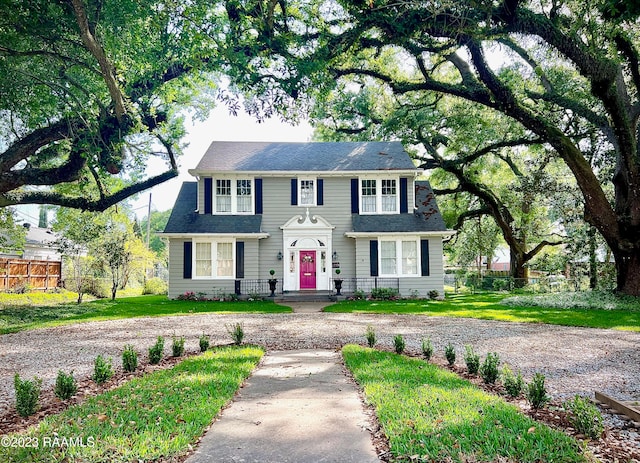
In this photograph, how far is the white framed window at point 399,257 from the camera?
2023 centimetres

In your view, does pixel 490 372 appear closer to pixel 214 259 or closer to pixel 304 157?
pixel 214 259

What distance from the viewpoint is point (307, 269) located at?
67.2 ft

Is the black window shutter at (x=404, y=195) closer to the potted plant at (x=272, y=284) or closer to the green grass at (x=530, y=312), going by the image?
the green grass at (x=530, y=312)

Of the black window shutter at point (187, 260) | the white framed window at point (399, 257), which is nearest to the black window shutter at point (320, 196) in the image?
the white framed window at point (399, 257)

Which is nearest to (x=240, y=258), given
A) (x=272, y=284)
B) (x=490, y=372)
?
(x=272, y=284)

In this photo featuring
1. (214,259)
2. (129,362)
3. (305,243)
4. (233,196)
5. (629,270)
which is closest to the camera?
(129,362)

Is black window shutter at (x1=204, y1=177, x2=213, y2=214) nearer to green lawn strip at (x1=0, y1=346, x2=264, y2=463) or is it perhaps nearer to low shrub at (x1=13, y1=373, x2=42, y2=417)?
green lawn strip at (x1=0, y1=346, x2=264, y2=463)

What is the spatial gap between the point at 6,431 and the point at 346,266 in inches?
676

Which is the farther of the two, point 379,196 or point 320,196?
point 379,196

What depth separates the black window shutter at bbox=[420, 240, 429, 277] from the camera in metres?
20.2

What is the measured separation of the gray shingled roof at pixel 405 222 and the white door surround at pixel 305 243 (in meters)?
1.48

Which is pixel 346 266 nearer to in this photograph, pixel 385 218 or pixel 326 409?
pixel 385 218

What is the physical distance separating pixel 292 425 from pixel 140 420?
137cm

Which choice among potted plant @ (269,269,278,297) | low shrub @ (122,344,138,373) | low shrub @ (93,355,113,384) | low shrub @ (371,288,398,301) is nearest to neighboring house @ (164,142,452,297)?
potted plant @ (269,269,278,297)
